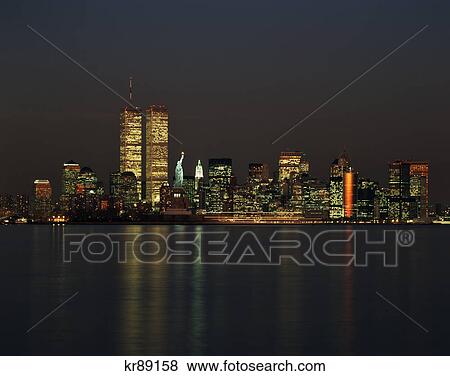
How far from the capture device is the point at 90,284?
63438mm

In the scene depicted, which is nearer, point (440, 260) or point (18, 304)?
point (18, 304)

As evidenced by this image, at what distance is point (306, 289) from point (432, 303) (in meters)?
9.99

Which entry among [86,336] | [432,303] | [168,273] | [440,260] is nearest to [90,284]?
[168,273]

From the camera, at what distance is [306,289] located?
59.7 meters

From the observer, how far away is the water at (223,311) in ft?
117

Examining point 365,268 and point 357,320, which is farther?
point 365,268

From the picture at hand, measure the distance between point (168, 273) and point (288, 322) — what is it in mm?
31494

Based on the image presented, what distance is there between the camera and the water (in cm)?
3556

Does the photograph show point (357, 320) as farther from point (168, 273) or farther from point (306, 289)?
point (168, 273)

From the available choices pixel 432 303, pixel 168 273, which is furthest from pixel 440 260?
pixel 432 303

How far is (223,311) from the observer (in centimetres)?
4691
